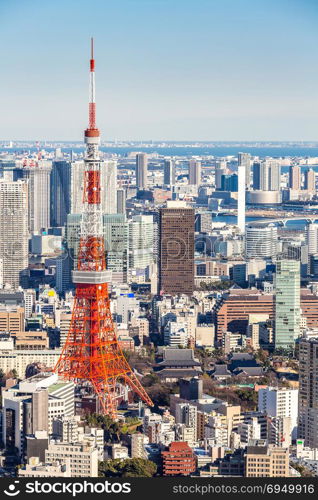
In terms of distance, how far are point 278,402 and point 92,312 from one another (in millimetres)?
2968

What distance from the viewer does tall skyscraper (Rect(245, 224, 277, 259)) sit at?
24375 mm

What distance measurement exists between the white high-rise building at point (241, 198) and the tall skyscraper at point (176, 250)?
8.24m

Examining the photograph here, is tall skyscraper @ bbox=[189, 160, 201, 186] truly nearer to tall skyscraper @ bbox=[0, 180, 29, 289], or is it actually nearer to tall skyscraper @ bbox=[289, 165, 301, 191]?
tall skyscraper @ bbox=[289, 165, 301, 191]

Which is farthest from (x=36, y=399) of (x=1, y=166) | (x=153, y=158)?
(x=153, y=158)

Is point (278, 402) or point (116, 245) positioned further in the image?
point (116, 245)

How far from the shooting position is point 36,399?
36.0 feet

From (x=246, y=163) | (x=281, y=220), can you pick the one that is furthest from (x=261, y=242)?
(x=246, y=163)

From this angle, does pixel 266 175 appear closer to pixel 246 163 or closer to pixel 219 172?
pixel 246 163

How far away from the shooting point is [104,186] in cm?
2725

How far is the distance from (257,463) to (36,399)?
2.45 metres

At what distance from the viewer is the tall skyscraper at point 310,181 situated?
39.5m

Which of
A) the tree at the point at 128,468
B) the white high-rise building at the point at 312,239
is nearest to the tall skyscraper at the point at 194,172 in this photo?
the white high-rise building at the point at 312,239

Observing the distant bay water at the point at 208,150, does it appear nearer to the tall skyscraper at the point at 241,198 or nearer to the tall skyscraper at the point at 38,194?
the tall skyscraper at the point at 38,194

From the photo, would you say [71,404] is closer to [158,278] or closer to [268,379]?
[268,379]
